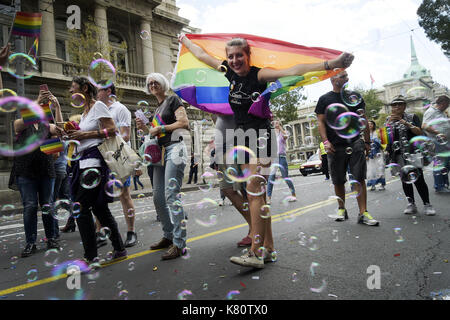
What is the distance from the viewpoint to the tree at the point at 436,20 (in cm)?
2047

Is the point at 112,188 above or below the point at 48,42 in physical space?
below

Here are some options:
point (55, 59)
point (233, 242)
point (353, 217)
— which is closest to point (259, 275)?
point (233, 242)

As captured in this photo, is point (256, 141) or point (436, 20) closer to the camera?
point (256, 141)

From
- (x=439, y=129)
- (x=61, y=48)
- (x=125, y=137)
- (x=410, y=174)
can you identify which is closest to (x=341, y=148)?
(x=410, y=174)

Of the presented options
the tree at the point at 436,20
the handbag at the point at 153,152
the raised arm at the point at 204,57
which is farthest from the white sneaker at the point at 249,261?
the tree at the point at 436,20

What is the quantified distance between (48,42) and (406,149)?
16.6 metres

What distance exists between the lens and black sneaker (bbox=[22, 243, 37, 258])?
3875mm

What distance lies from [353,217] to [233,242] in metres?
2.05

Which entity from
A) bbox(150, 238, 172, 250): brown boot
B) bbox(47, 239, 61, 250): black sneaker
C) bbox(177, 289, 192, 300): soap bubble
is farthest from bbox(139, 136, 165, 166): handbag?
bbox(47, 239, 61, 250): black sneaker

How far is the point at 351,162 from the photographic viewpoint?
14.5ft

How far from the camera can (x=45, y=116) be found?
3.54m

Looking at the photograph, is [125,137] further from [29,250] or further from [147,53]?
[147,53]

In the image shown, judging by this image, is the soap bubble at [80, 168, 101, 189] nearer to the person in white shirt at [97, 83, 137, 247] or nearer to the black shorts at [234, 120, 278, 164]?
the person in white shirt at [97, 83, 137, 247]

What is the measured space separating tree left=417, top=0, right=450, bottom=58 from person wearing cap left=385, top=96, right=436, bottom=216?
20511 mm
